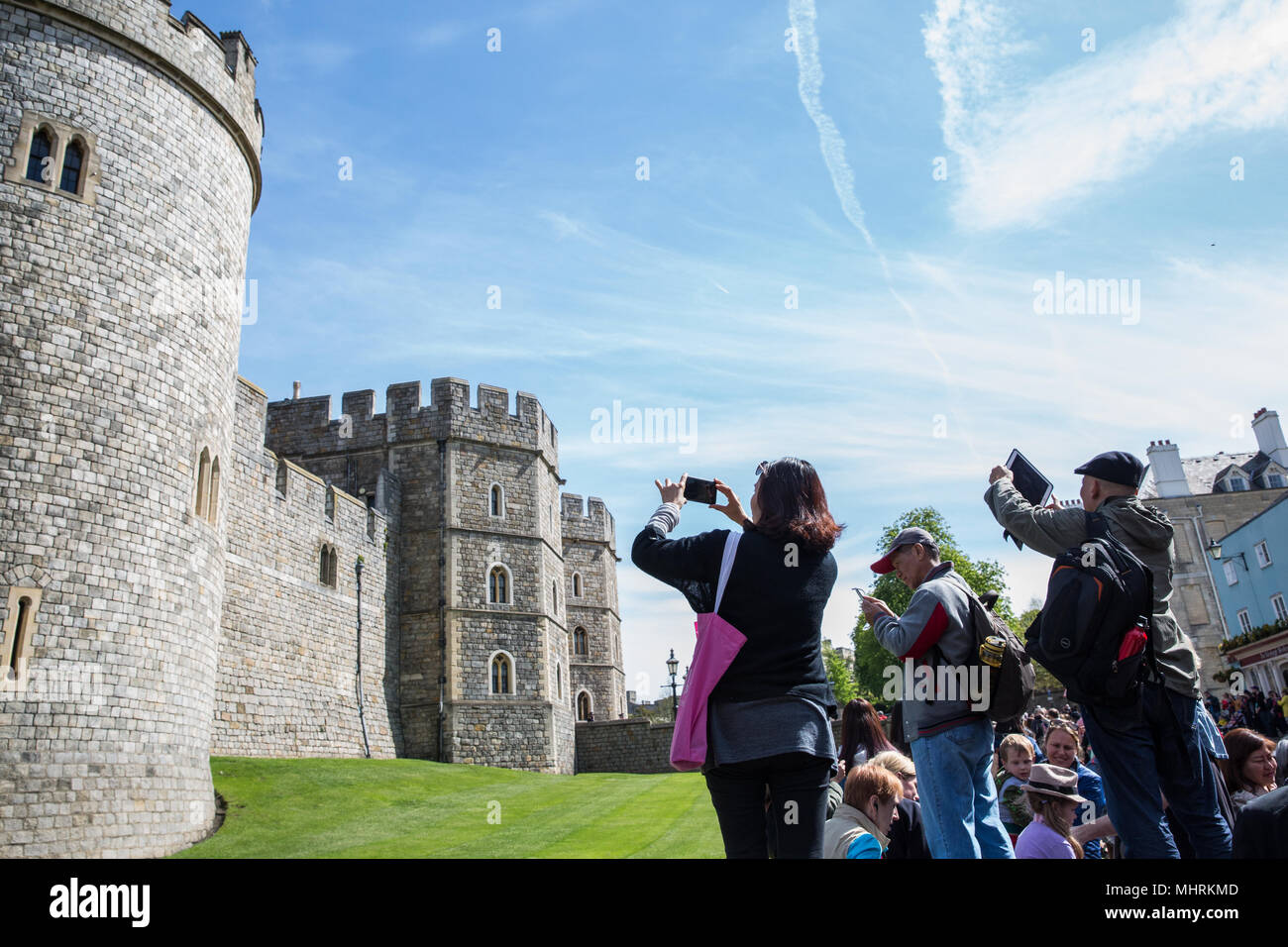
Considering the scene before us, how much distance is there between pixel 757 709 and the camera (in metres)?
3.31

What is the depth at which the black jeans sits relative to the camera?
322 cm

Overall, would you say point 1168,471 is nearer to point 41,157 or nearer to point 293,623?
point 293,623

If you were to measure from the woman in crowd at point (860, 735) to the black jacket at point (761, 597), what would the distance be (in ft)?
8.74

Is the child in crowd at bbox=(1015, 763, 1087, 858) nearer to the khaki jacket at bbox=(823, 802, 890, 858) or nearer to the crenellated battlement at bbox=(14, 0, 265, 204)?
the khaki jacket at bbox=(823, 802, 890, 858)

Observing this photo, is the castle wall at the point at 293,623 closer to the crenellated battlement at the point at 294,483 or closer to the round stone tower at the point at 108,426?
the crenellated battlement at the point at 294,483

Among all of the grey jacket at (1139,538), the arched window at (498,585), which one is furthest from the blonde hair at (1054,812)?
the arched window at (498,585)

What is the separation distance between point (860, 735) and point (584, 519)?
36031 mm

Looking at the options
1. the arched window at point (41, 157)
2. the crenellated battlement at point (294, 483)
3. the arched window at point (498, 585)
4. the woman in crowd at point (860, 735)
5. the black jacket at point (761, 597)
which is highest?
the arched window at point (41, 157)

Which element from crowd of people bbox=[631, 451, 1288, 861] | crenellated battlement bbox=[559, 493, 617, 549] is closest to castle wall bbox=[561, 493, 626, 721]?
crenellated battlement bbox=[559, 493, 617, 549]

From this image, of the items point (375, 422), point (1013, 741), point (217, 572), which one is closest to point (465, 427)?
point (375, 422)

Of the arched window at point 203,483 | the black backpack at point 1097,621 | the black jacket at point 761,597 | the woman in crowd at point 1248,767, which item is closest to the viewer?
the black jacket at point 761,597

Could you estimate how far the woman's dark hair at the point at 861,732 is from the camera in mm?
6059
